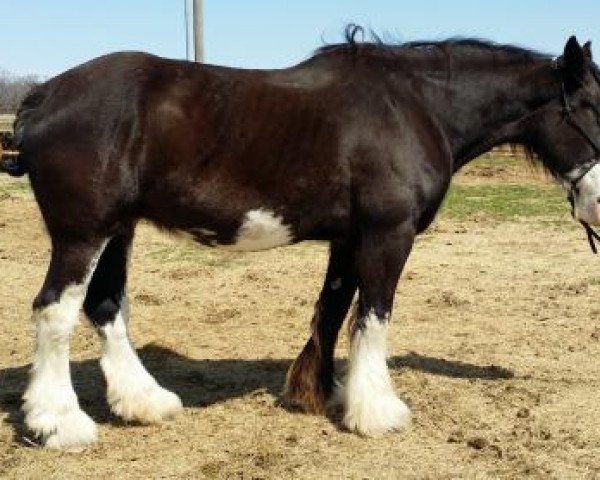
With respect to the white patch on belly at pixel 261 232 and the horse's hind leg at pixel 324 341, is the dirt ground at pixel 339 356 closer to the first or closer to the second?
the horse's hind leg at pixel 324 341

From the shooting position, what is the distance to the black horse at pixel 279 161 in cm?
387

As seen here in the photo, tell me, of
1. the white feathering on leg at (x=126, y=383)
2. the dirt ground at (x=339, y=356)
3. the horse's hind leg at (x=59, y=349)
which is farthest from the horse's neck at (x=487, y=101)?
the white feathering on leg at (x=126, y=383)

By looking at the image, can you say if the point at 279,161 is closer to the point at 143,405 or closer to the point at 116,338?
the point at 116,338

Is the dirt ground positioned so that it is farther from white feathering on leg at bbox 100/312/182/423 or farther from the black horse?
the black horse

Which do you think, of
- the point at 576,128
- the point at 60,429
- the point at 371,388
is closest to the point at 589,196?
the point at 576,128

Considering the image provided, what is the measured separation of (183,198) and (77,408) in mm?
1275

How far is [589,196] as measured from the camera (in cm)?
455

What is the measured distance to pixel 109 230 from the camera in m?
3.91

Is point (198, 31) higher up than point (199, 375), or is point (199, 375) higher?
point (198, 31)

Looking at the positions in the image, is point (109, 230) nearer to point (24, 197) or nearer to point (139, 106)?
point (139, 106)

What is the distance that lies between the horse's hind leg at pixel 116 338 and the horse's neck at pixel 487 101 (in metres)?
1.97

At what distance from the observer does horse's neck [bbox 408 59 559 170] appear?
14.6 ft

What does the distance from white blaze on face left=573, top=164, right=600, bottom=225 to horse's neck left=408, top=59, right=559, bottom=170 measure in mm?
461

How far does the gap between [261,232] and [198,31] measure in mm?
10662
